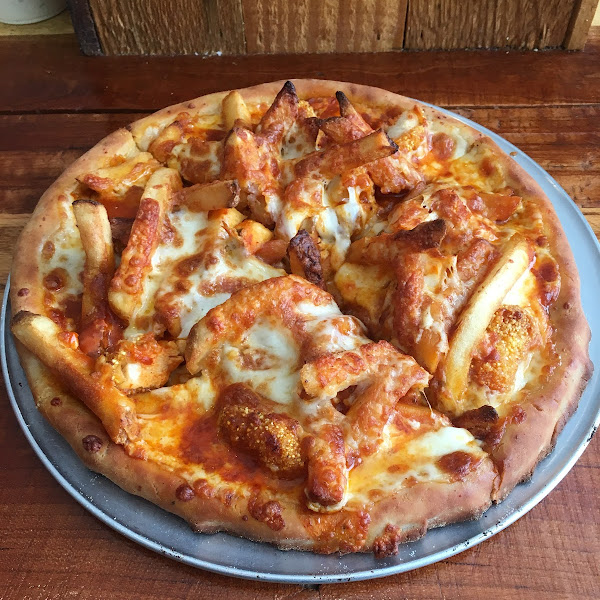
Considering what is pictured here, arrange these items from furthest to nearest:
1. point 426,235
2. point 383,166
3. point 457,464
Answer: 1. point 383,166
2. point 426,235
3. point 457,464

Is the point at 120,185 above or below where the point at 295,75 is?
above

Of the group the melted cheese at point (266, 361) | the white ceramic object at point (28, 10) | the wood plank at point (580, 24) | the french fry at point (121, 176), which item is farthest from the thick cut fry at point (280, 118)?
the white ceramic object at point (28, 10)

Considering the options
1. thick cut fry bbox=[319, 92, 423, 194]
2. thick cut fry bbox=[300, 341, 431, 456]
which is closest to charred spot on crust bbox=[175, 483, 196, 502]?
thick cut fry bbox=[300, 341, 431, 456]

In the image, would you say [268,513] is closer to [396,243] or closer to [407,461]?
[407,461]

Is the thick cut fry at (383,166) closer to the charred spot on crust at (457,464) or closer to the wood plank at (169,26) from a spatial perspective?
the charred spot on crust at (457,464)

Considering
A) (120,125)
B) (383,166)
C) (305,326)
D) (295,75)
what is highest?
(383,166)

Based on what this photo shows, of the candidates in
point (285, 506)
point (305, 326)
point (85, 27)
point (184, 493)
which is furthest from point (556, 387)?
point (85, 27)
